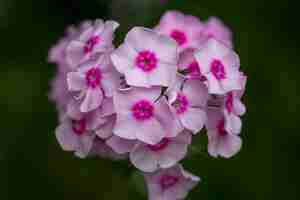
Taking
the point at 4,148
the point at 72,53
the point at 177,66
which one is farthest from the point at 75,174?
the point at 177,66

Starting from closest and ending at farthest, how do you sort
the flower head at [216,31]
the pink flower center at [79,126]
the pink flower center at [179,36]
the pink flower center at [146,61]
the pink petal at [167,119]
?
the pink petal at [167,119], the pink flower center at [146,61], the pink flower center at [79,126], the pink flower center at [179,36], the flower head at [216,31]

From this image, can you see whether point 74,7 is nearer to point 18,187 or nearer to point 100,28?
point 18,187

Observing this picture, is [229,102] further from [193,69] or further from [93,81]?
[93,81]

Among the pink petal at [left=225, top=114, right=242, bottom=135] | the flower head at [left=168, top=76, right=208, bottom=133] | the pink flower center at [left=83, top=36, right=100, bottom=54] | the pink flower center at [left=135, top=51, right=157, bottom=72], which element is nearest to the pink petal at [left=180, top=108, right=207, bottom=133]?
the flower head at [left=168, top=76, right=208, bottom=133]

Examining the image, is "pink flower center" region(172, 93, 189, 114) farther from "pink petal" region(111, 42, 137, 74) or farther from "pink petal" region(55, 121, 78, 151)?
"pink petal" region(55, 121, 78, 151)

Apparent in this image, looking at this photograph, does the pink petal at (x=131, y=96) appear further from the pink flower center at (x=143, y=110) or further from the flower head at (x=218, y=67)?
the flower head at (x=218, y=67)

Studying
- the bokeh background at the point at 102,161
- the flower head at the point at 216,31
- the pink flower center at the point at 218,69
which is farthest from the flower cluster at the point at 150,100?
the bokeh background at the point at 102,161
